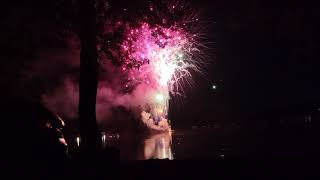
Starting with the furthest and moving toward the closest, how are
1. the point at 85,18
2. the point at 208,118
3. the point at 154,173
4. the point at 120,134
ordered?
the point at 208,118
the point at 120,134
the point at 85,18
the point at 154,173

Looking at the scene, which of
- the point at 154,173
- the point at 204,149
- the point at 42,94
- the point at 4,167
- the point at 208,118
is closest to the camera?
the point at 4,167

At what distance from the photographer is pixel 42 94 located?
36.4 meters

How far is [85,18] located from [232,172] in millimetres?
6529

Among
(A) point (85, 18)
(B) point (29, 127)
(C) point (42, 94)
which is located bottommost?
(B) point (29, 127)

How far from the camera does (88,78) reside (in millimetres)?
13898

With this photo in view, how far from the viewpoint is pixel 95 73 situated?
45.8 feet

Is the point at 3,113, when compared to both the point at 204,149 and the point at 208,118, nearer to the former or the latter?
the point at 204,149

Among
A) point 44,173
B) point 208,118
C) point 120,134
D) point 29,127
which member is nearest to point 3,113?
point 29,127

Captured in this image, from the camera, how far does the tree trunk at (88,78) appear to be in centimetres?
1390

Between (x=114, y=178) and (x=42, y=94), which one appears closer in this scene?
(x=114, y=178)

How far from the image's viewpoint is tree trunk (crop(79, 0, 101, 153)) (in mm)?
13898

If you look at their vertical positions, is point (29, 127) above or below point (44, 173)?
above

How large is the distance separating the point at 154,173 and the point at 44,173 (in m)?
2.51

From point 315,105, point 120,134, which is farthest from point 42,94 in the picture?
point 315,105
